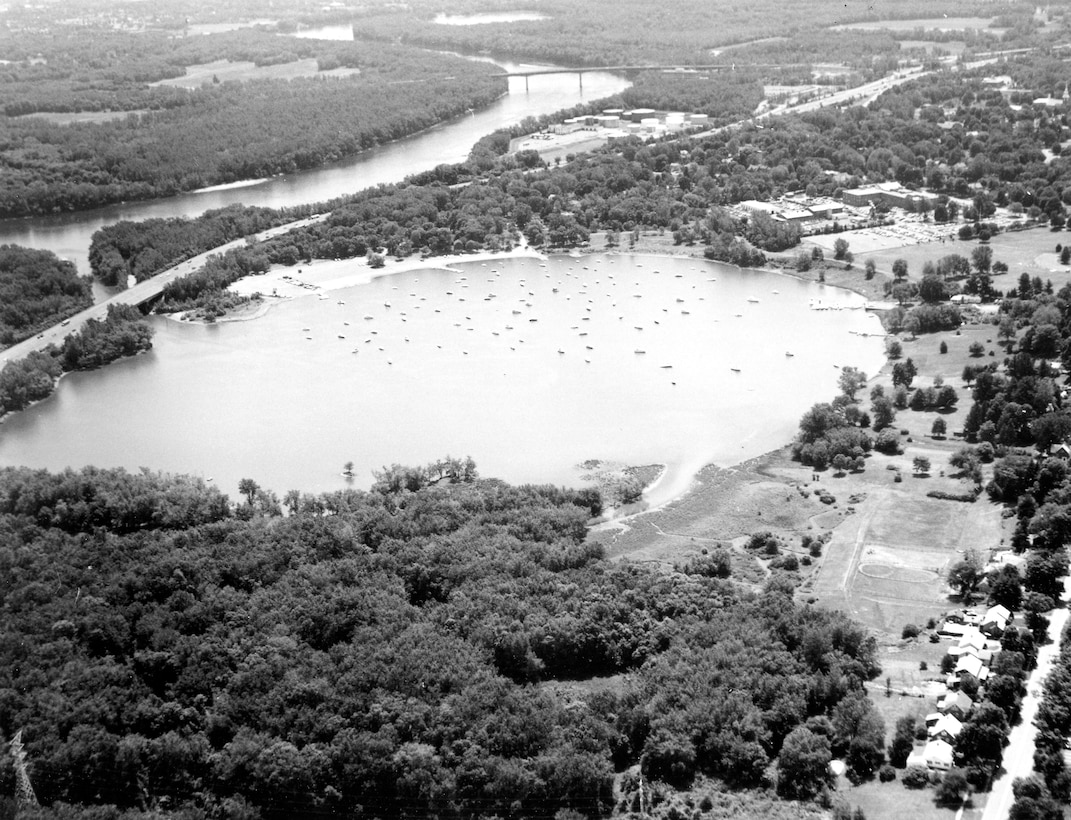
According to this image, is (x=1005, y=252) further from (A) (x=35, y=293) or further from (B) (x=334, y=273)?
(A) (x=35, y=293)

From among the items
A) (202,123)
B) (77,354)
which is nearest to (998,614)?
(77,354)

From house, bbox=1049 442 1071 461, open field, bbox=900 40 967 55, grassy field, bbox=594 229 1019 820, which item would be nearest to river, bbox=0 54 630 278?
open field, bbox=900 40 967 55

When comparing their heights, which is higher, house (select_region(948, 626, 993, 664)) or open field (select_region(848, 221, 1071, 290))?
open field (select_region(848, 221, 1071, 290))

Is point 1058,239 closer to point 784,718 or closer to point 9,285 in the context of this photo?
point 784,718

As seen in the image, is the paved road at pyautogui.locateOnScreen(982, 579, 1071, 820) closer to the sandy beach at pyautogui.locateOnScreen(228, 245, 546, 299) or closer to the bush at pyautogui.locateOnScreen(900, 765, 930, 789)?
the bush at pyautogui.locateOnScreen(900, 765, 930, 789)

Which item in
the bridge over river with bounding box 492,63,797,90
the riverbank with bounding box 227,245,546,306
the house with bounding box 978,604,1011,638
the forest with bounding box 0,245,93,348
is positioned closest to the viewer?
the house with bounding box 978,604,1011,638

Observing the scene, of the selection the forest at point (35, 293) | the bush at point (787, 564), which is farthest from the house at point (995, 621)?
the forest at point (35, 293)
